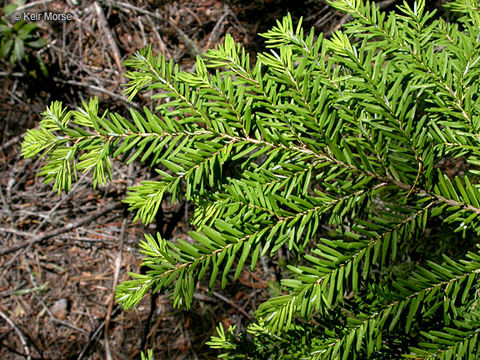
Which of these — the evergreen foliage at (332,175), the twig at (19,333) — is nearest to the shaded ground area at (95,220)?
the twig at (19,333)

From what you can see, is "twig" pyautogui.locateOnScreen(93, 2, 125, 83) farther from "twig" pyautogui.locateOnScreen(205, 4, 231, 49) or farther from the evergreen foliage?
the evergreen foliage

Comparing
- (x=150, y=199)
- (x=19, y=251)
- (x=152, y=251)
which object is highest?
(x=150, y=199)

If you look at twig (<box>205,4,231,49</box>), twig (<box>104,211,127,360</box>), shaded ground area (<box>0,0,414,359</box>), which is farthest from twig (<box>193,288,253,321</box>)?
twig (<box>205,4,231,49</box>)

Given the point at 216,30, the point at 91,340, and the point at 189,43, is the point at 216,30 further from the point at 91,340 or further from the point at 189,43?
the point at 91,340

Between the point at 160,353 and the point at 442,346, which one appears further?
the point at 160,353

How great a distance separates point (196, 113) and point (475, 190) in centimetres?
58

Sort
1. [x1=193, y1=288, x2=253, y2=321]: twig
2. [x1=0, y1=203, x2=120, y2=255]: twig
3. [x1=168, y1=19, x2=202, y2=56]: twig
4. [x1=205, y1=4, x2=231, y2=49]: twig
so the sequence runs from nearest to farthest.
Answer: [x1=193, y1=288, x2=253, y2=321]: twig
[x1=0, y1=203, x2=120, y2=255]: twig
[x1=168, y1=19, x2=202, y2=56]: twig
[x1=205, y1=4, x2=231, y2=49]: twig

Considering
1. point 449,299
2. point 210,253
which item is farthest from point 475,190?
point 210,253

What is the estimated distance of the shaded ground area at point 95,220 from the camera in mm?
2111

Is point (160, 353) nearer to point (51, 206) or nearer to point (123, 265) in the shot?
point (123, 265)

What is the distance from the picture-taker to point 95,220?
2.30 meters

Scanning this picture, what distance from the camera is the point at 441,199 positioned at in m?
0.72

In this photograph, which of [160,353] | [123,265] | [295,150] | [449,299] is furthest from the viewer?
[123,265]

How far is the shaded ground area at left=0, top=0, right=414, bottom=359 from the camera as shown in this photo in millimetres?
2111
